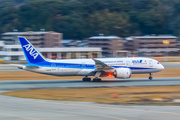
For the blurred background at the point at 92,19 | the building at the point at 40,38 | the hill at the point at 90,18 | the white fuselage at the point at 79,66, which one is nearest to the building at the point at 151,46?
the blurred background at the point at 92,19

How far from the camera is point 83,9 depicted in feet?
550

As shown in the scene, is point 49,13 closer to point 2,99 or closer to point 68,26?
point 68,26

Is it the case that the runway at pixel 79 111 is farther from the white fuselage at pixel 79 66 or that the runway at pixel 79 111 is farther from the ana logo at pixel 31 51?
the ana logo at pixel 31 51

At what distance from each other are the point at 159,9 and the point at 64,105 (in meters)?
163

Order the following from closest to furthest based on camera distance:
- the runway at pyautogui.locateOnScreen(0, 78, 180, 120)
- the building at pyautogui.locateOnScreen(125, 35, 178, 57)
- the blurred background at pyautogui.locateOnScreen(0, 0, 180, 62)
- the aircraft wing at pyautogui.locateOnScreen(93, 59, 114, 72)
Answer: the runway at pyautogui.locateOnScreen(0, 78, 180, 120), the aircraft wing at pyautogui.locateOnScreen(93, 59, 114, 72), the building at pyautogui.locateOnScreen(125, 35, 178, 57), the blurred background at pyautogui.locateOnScreen(0, 0, 180, 62)

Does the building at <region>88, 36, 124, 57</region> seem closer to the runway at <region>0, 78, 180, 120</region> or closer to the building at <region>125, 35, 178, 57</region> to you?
the building at <region>125, 35, 178, 57</region>

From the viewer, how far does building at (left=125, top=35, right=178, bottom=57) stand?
129500mm

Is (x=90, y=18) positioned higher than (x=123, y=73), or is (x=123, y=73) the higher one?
(x=90, y=18)

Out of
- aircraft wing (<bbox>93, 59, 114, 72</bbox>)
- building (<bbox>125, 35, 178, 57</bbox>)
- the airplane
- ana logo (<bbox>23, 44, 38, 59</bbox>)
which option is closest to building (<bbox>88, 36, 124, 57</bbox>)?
building (<bbox>125, 35, 178, 57</bbox>)

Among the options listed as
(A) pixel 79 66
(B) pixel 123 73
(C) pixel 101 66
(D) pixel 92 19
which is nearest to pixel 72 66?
(A) pixel 79 66

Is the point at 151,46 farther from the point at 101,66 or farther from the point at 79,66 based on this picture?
the point at 79,66

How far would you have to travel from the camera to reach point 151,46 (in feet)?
431

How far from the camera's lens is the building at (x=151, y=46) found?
130 metres

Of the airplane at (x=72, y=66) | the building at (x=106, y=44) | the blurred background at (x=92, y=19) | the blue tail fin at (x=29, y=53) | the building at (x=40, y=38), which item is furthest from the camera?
the blurred background at (x=92, y=19)
